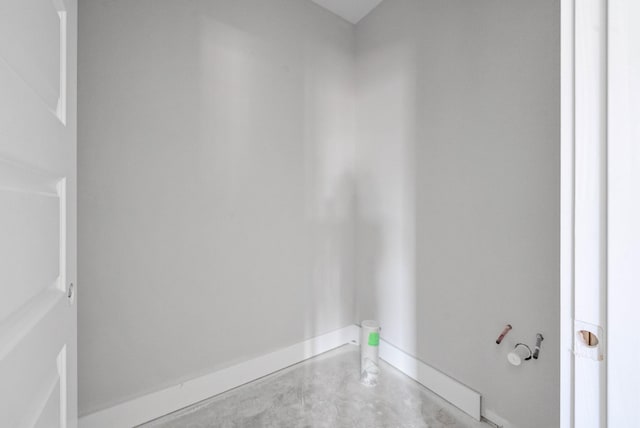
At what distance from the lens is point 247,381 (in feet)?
5.43

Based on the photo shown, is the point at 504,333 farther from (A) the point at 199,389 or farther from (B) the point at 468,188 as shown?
(A) the point at 199,389

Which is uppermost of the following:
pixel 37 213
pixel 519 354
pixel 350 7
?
Result: pixel 350 7

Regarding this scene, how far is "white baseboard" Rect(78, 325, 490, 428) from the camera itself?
4.32ft

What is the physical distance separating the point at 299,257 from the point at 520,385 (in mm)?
1337

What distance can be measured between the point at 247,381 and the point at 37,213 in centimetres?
149

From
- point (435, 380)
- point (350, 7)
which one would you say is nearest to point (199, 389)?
point (435, 380)

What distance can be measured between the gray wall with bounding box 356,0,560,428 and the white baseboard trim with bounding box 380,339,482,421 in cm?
4

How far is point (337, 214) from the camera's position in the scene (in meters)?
2.09

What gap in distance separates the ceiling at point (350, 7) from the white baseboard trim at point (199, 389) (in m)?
2.42

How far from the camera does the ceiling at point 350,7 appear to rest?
76.8 inches
